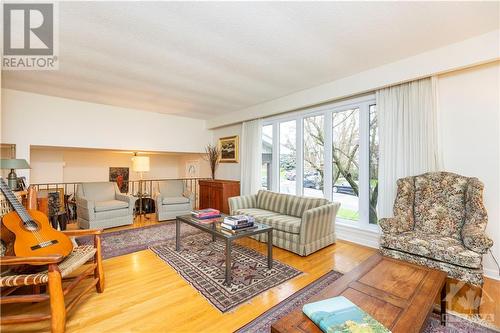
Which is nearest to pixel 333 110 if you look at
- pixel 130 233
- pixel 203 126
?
pixel 203 126

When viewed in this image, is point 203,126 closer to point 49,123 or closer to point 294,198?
point 49,123

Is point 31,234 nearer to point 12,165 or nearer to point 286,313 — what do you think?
point 12,165

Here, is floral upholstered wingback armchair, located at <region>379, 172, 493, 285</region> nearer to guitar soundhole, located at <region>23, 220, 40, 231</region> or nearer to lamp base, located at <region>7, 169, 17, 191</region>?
guitar soundhole, located at <region>23, 220, 40, 231</region>

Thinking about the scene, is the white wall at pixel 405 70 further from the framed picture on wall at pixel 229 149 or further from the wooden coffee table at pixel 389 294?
the wooden coffee table at pixel 389 294

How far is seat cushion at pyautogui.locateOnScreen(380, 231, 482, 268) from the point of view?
195 cm

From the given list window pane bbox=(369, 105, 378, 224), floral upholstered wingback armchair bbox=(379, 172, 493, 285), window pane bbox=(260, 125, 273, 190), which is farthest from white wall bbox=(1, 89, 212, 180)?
floral upholstered wingback armchair bbox=(379, 172, 493, 285)

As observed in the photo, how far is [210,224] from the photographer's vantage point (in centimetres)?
291

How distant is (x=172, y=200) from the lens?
4945 millimetres

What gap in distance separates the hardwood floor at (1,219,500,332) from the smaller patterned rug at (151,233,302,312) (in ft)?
0.26

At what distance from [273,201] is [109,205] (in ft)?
10.3

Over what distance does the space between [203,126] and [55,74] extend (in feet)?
11.4

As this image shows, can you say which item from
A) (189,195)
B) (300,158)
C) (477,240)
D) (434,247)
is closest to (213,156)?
(189,195)

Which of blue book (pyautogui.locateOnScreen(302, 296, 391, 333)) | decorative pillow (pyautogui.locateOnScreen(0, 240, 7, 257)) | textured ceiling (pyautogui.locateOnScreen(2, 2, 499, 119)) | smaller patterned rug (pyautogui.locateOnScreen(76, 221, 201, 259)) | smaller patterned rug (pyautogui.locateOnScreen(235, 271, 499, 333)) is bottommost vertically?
smaller patterned rug (pyautogui.locateOnScreen(235, 271, 499, 333))

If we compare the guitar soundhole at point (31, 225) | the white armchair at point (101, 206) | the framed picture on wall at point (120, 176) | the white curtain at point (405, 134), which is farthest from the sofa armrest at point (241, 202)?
the framed picture on wall at point (120, 176)
